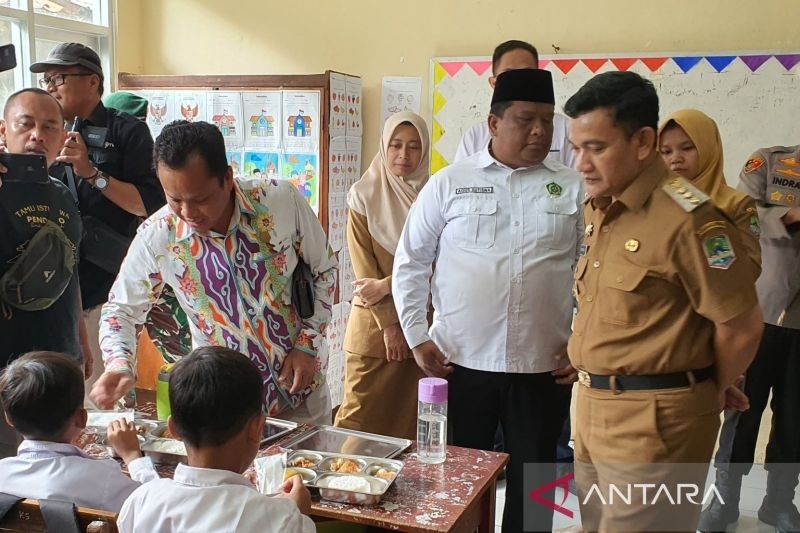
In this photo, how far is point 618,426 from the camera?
1.69 meters

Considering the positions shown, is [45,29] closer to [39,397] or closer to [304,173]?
[304,173]

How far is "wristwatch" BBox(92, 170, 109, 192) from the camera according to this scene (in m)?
2.71

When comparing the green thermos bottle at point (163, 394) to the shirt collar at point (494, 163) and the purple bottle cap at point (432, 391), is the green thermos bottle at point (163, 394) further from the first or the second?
the shirt collar at point (494, 163)

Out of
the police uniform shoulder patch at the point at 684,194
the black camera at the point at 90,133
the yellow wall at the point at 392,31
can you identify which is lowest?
the police uniform shoulder patch at the point at 684,194

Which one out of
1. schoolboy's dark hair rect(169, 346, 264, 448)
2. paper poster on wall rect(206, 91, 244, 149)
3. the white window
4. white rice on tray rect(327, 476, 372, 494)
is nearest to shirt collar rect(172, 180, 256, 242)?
schoolboy's dark hair rect(169, 346, 264, 448)

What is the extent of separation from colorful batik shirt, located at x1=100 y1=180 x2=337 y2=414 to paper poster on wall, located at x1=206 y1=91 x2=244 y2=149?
2.34 metres

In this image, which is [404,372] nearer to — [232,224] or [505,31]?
[232,224]

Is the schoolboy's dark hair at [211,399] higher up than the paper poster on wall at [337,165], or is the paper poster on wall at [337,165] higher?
the paper poster on wall at [337,165]

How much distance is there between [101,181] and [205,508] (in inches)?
67.9

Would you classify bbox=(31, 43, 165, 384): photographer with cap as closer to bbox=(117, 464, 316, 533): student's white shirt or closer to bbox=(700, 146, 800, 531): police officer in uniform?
bbox=(117, 464, 316, 533): student's white shirt

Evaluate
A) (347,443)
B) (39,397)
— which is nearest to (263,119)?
(347,443)

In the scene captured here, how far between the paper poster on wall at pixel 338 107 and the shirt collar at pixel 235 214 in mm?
2099

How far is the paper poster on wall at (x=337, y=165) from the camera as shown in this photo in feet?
13.5

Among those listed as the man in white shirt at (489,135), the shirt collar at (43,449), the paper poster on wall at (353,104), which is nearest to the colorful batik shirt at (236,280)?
the shirt collar at (43,449)
